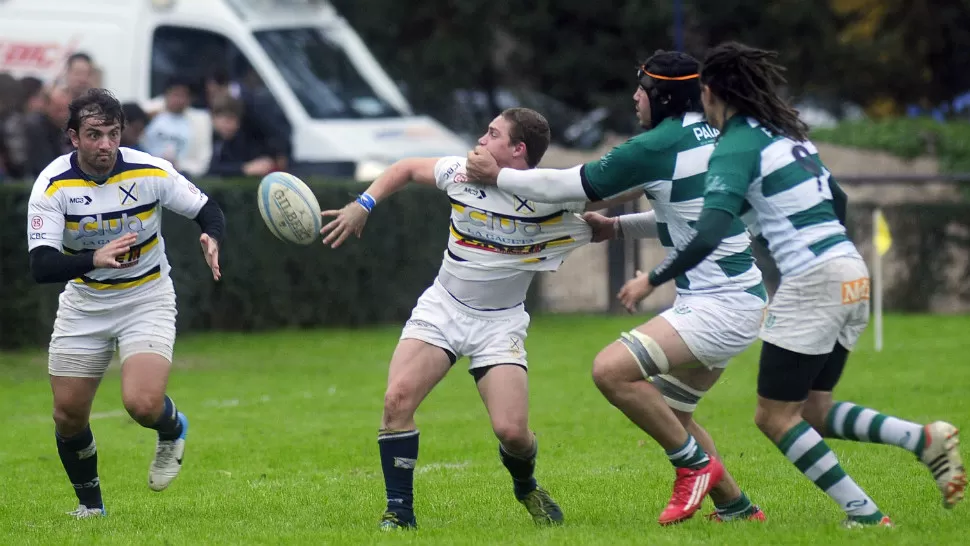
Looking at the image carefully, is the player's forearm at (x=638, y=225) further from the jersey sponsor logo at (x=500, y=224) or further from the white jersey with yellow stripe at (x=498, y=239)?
the jersey sponsor logo at (x=500, y=224)

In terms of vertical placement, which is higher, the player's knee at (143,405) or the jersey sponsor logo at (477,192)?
the jersey sponsor logo at (477,192)

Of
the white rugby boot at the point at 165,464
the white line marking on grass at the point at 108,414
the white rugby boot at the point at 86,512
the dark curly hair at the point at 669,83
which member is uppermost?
the dark curly hair at the point at 669,83

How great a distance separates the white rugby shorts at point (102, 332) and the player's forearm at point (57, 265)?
49 centimetres

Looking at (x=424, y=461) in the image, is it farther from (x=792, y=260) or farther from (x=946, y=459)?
(x=946, y=459)

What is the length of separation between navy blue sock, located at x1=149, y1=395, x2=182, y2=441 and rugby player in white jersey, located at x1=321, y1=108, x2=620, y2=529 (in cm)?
129

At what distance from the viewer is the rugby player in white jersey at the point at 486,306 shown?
679 centimetres

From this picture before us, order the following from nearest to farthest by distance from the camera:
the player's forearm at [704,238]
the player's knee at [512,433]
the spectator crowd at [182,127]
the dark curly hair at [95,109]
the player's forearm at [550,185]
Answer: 1. the player's forearm at [704,238]
2. the player's forearm at [550,185]
3. the player's knee at [512,433]
4. the dark curly hair at [95,109]
5. the spectator crowd at [182,127]

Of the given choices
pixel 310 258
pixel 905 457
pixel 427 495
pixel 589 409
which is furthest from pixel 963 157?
pixel 427 495

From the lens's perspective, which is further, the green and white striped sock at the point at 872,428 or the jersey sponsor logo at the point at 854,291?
the green and white striped sock at the point at 872,428

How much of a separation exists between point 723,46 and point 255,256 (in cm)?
1051

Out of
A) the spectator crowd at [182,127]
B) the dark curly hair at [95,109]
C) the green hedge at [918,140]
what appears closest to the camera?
the dark curly hair at [95,109]

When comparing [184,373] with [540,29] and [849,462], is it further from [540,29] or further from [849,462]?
[540,29]

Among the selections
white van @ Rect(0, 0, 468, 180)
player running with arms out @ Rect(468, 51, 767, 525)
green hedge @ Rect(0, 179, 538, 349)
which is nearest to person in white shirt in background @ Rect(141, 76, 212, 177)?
green hedge @ Rect(0, 179, 538, 349)

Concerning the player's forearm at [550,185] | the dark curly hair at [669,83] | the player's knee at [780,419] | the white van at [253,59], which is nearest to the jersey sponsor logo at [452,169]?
the player's forearm at [550,185]
